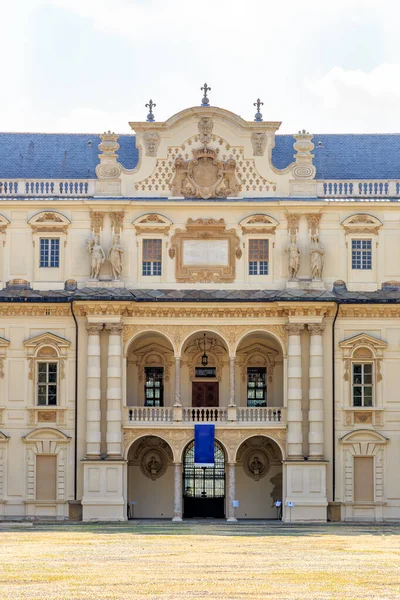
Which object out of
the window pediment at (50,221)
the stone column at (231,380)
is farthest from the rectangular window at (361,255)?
the window pediment at (50,221)

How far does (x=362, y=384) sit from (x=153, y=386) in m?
9.40

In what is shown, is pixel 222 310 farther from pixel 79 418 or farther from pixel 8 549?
pixel 8 549

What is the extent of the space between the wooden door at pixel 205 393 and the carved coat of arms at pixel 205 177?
8.38 meters

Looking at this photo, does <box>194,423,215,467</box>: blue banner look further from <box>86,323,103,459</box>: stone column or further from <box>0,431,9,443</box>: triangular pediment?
<box>0,431,9,443</box>: triangular pediment

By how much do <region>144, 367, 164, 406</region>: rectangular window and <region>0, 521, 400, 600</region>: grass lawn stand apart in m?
8.80

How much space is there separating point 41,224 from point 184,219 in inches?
243

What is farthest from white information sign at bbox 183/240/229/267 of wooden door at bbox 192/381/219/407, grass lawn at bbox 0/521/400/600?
grass lawn at bbox 0/521/400/600

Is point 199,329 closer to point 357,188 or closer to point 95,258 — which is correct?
point 95,258

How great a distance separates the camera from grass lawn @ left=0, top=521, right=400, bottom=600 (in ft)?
105

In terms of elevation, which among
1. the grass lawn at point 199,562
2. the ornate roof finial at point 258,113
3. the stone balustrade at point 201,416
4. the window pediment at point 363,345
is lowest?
the grass lawn at point 199,562

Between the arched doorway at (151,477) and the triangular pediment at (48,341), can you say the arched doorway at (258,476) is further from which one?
the triangular pediment at (48,341)

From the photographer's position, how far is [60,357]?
196 ft

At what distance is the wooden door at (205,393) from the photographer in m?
62.2

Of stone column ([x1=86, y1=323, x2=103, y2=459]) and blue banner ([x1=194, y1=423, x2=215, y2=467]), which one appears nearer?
blue banner ([x1=194, y1=423, x2=215, y2=467])
